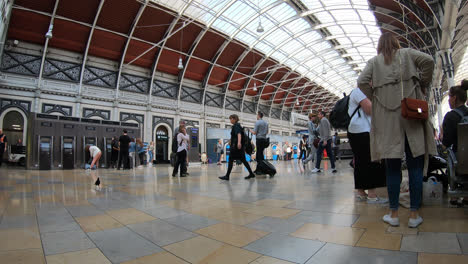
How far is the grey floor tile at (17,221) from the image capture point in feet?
6.85

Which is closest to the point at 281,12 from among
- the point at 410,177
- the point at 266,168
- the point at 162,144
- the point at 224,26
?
the point at 224,26

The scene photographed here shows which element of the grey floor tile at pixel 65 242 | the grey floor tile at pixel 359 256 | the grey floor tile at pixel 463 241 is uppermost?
the grey floor tile at pixel 463 241

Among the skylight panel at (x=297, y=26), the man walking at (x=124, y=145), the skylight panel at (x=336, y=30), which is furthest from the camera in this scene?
the skylight panel at (x=336, y=30)

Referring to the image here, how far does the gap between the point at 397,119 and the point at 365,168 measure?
1.26 meters

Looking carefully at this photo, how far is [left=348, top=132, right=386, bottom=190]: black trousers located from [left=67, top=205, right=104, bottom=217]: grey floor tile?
10.5 feet

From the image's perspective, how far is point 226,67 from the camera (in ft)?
75.8

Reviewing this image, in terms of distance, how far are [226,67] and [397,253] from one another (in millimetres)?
23037

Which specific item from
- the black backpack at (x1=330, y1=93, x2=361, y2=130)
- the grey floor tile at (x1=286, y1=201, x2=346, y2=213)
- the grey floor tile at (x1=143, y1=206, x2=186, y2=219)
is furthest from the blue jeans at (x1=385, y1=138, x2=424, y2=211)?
the grey floor tile at (x1=143, y1=206, x2=186, y2=219)

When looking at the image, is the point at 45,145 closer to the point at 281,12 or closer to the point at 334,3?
the point at 281,12

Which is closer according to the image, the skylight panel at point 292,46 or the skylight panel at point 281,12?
the skylight panel at point 281,12

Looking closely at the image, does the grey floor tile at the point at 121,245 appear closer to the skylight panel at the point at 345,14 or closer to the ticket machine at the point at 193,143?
the ticket machine at the point at 193,143

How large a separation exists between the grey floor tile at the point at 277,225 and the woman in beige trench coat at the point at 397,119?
761 mm

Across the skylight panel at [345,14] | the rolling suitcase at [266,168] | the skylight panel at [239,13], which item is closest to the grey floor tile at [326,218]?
the rolling suitcase at [266,168]

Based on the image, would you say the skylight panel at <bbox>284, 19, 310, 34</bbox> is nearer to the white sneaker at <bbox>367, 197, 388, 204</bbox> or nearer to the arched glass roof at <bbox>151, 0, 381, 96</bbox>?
the arched glass roof at <bbox>151, 0, 381, 96</bbox>
